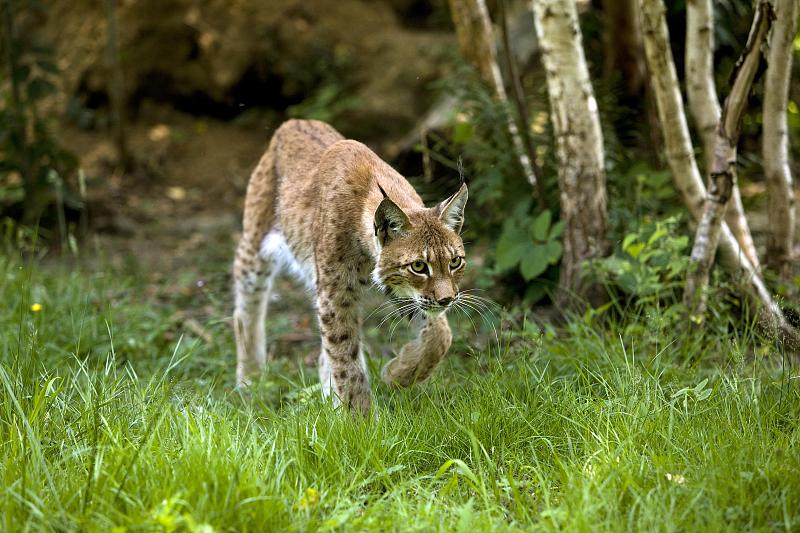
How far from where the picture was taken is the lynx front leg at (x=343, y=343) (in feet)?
14.4

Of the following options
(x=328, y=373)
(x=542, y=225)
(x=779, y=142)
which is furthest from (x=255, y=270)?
(x=779, y=142)

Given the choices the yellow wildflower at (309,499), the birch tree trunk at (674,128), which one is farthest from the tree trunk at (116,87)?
the yellow wildflower at (309,499)

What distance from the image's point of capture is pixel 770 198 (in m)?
5.37

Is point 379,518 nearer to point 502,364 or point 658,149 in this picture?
point 502,364

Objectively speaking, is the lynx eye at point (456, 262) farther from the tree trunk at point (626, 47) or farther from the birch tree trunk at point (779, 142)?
the tree trunk at point (626, 47)

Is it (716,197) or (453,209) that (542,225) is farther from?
(453,209)

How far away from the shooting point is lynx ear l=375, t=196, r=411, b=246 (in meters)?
4.00

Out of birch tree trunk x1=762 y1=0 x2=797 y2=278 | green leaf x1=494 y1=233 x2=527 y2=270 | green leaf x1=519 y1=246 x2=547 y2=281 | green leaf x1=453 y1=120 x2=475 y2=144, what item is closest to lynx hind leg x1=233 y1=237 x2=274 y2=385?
green leaf x1=494 y1=233 x2=527 y2=270

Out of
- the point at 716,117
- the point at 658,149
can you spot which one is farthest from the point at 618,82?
the point at 716,117

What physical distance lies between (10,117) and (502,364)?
237 inches

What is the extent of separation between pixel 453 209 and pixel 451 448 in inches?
47.5

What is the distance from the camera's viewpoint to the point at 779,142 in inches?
203

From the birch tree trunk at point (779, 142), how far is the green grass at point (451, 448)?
3.70 ft

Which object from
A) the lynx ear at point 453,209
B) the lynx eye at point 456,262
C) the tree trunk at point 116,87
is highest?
the lynx ear at point 453,209
